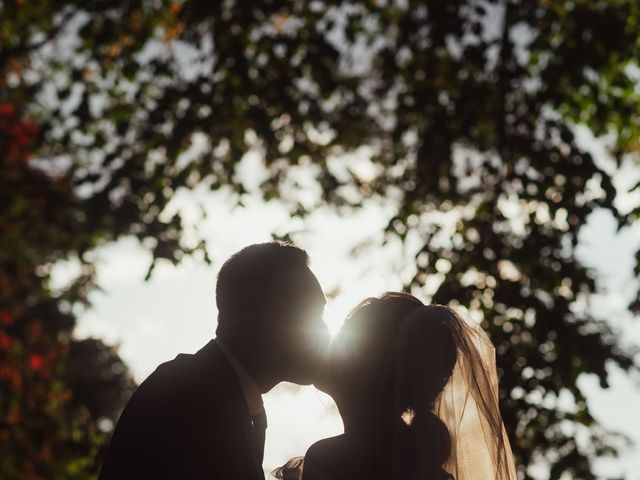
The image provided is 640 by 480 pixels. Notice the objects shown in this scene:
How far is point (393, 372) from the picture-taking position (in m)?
4.47

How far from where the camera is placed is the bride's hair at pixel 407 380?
410 centimetres

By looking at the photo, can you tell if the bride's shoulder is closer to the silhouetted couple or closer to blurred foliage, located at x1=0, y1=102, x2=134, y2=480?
the silhouetted couple

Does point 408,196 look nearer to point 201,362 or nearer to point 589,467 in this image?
point 589,467

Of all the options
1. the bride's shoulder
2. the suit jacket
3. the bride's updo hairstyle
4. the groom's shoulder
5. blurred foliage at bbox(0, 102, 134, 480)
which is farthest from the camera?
blurred foliage at bbox(0, 102, 134, 480)

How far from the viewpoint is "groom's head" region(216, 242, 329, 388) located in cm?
418

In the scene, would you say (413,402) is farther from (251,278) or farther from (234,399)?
(251,278)

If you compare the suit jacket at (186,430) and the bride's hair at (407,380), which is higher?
the bride's hair at (407,380)

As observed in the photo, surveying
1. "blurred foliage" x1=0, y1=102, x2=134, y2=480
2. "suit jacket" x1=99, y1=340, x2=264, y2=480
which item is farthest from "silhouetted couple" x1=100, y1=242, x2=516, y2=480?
"blurred foliage" x1=0, y1=102, x2=134, y2=480

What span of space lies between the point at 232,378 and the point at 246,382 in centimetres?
A: 13

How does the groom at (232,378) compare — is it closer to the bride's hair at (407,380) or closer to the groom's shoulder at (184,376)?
the groom's shoulder at (184,376)

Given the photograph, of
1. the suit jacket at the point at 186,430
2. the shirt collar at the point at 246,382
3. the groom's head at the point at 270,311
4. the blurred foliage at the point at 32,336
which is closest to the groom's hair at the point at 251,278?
the groom's head at the point at 270,311

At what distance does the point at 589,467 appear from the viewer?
8.22 m

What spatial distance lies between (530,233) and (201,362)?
444cm

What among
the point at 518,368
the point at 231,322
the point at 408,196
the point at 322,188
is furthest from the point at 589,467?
the point at 231,322
